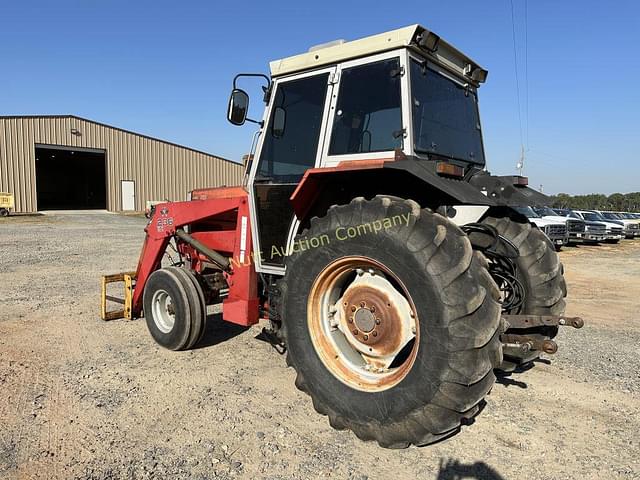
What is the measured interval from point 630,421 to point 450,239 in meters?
2.19

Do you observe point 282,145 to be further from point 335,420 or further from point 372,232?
point 335,420

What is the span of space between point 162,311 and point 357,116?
296cm

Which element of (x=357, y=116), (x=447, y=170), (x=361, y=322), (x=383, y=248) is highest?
(x=357, y=116)

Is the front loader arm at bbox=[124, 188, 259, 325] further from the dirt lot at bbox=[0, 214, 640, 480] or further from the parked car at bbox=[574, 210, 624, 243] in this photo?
the parked car at bbox=[574, 210, 624, 243]

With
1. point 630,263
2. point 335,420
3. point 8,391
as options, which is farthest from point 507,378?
point 630,263

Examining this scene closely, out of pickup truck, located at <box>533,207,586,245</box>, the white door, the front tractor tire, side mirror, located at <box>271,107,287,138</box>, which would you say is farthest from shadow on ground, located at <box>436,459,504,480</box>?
the white door

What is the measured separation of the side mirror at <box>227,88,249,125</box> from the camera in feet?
13.0

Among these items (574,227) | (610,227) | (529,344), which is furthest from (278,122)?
(610,227)

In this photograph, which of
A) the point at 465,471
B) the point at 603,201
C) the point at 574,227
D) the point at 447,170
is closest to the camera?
the point at 465,471

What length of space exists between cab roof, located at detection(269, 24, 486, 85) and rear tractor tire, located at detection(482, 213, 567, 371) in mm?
1479

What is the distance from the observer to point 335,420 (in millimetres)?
2943

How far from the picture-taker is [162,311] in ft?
16.0

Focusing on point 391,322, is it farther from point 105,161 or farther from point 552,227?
point 105,161

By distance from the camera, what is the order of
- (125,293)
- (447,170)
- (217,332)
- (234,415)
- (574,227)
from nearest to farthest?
(447,170)
(234,415)
(217,332)
(125,293)
(574,227)
